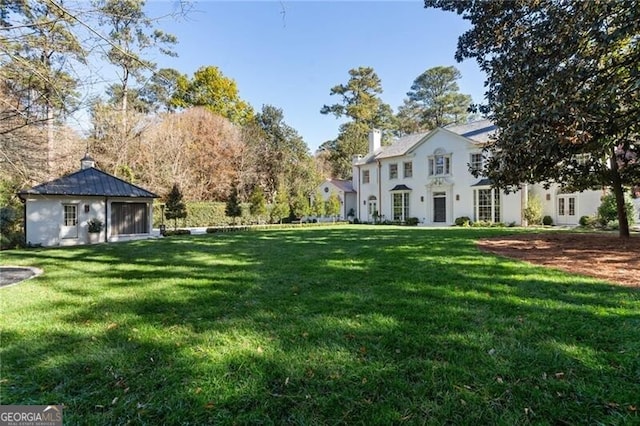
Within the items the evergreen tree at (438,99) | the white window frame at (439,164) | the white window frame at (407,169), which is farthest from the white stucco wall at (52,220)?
the evergreen tree at (438,99)

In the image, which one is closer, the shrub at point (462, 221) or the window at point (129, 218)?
the window at point (129, 218)

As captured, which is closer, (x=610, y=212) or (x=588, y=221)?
(x=610, y=212)

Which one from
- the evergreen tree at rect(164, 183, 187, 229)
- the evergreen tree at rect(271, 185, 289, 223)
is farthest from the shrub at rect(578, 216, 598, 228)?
the evergreen tree at rect(164, 183, 187, 229)

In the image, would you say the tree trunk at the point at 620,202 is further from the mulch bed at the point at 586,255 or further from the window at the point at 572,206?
the window at the point at 572,206

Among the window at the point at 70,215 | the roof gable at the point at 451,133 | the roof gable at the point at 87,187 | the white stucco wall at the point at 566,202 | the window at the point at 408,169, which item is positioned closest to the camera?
the roof gable at the point at 87,187

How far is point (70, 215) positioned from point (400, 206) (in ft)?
67.9

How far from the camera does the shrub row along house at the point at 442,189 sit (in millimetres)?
20594

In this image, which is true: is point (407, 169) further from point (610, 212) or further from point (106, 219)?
point (106, 219)

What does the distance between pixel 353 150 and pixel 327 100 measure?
949cm

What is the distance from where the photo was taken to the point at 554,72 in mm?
6492

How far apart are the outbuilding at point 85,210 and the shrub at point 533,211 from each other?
20.4 m

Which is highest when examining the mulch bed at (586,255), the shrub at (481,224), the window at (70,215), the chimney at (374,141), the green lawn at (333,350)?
the chimney at (374,141)

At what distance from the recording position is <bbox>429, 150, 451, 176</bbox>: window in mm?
23906

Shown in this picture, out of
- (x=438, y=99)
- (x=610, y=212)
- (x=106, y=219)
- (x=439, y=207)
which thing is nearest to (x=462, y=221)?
(x=439, y=207)
